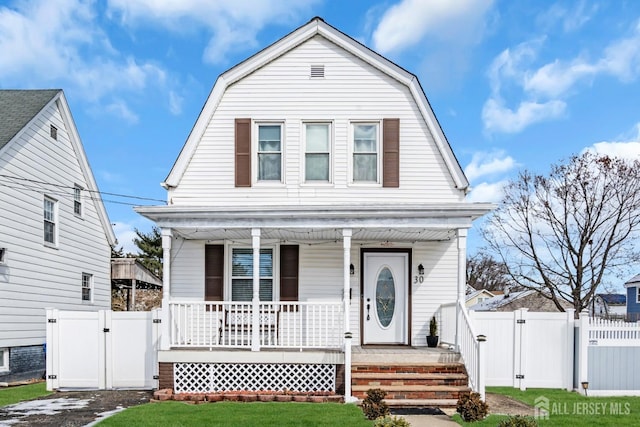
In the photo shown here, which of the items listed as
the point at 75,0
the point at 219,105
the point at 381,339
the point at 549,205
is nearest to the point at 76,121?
the point at 75,0

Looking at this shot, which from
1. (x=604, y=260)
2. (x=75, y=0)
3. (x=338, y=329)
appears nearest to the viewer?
Result: (x=338, y=329)

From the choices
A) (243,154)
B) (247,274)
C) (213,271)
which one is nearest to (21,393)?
(213,271)

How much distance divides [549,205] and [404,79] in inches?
512

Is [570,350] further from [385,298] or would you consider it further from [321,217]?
[321,217]

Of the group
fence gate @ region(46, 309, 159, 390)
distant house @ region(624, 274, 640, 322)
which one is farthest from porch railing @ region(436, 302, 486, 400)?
distant house @ region(624, 274, 640, 322)

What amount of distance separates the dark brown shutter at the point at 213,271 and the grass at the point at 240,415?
286cm

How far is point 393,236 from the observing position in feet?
34.3

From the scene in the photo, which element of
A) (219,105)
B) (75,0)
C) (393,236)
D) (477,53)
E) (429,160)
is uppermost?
(75,0)

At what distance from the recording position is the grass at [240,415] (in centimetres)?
664

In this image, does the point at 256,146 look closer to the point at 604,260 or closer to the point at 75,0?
the point at 75,0

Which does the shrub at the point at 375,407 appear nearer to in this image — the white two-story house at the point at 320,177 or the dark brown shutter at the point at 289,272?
the white two-story house at the point at 320,177

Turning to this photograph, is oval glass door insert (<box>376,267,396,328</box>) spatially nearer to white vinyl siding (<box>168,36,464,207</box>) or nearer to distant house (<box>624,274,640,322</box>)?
white vinyl siding (<box>168,36,464,207</box>)

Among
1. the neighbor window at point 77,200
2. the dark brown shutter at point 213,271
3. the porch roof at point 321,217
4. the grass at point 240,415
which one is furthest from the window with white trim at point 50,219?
the grass at point 240,415

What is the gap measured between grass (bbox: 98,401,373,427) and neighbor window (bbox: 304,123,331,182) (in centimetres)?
490
